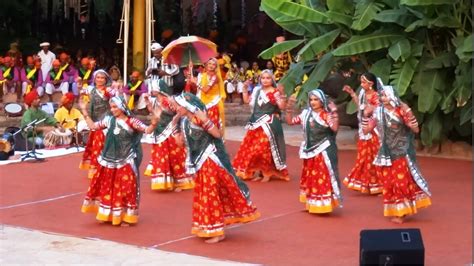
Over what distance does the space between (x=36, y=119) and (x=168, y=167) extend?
396 centimetres

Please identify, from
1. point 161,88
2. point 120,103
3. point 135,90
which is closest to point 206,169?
point 120,103

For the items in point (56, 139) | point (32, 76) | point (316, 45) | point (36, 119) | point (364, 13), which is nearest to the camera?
point (364, 13)

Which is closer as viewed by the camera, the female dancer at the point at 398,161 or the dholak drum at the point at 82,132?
the female dancer at the point at 398,161

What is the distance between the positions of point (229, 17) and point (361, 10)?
36.8ft

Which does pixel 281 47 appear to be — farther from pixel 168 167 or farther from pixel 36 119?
pixel 36 119

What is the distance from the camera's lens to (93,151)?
11734mm

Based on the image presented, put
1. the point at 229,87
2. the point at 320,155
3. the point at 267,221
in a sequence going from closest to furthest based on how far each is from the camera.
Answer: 1. the point at 267,221
2. the point at 320,155
3. the point at 229,87

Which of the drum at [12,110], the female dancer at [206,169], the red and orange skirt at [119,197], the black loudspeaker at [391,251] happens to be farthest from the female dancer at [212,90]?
the drum at [12,110]

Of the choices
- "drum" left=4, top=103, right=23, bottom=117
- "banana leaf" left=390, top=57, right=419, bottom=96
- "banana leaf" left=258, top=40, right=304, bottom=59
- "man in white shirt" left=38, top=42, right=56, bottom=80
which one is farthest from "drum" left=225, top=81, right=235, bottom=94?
"banana leaf" left=390, top=57, right=419, bottom=96

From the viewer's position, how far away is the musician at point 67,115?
49.3 feet

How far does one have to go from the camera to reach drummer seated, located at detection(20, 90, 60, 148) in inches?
564

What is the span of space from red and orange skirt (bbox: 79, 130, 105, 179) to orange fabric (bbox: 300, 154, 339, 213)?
291 cm

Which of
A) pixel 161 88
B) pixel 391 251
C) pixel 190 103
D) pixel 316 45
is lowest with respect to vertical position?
pixel 391 251

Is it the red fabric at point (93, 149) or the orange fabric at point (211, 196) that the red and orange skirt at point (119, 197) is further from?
the red fabric at point (93, 149)
